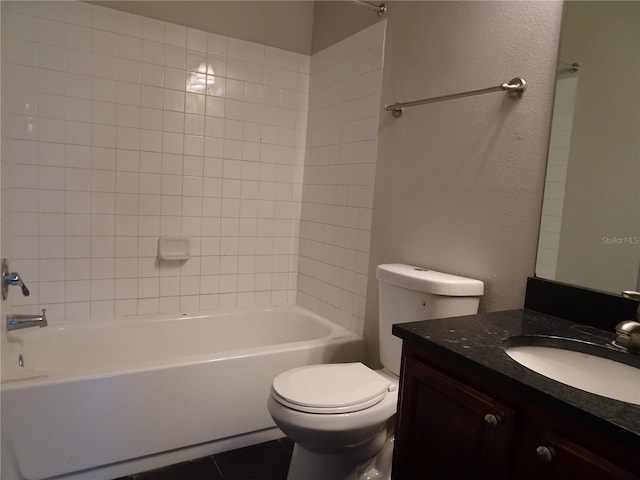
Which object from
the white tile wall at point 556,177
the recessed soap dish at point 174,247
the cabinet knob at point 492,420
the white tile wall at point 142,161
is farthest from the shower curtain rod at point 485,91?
the recessed soap dish at point 174,247

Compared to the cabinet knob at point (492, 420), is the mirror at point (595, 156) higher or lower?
higher

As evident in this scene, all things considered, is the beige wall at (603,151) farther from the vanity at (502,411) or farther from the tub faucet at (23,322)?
the tub faucet at (23,322)

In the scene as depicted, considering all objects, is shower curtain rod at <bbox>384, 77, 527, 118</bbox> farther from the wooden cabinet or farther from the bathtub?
the bathtub

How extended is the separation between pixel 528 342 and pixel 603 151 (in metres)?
0.63

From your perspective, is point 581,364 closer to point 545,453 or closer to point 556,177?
point 545,453

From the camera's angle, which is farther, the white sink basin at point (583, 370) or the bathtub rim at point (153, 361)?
the bathtub rim at point (153, 361)

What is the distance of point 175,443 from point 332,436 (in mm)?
846

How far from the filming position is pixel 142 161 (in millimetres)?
2395

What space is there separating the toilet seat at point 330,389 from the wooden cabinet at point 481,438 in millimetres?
330

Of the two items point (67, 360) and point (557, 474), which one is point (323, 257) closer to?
point (67, 360)

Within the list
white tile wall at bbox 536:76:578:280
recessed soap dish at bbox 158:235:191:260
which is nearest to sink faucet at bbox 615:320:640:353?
white tile wall at bbox 536:76:578:280

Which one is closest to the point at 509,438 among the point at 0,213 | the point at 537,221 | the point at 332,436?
the point at 332,436

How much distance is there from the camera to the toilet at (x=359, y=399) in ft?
4.75

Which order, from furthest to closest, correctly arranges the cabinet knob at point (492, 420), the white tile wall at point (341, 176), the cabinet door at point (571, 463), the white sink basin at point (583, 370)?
the white tile wall at point (341, 176) → the white sink basin at point (583, 370) → the cabinet knob at point (492, 420) → the cabinet door at point (571, 463)
